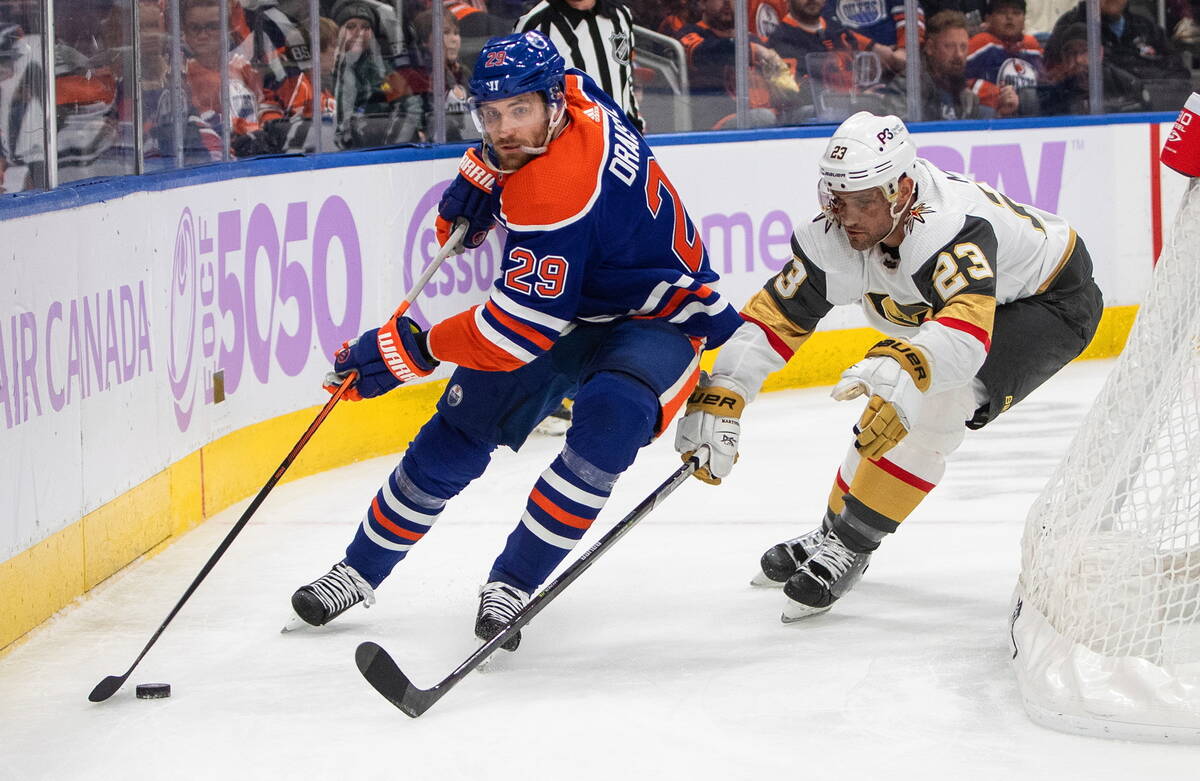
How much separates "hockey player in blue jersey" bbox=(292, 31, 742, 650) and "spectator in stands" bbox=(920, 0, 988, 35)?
3537mm

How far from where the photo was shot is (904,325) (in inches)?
127

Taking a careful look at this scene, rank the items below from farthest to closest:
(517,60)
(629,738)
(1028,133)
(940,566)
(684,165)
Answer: (1028,133), (684,165), (940,566), (517,60), (629,738)

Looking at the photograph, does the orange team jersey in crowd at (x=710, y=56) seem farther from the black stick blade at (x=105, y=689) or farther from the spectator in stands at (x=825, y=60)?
the black stick blade at (x=105, y=689)

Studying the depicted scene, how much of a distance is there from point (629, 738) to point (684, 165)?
348 cm

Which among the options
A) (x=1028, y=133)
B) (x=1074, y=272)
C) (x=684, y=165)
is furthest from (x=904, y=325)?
(x=1028, y=133)

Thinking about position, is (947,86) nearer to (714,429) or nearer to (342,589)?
(714,429)

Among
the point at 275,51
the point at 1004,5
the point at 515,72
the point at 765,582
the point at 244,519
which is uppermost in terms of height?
the point at 1004,5

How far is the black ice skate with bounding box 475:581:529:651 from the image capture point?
2906 mm

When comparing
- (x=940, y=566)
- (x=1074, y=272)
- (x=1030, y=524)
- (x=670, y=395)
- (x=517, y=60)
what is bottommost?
(x=940, y=566)

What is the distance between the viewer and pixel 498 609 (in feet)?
Answer: 9.62

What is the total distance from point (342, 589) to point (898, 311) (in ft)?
3.86

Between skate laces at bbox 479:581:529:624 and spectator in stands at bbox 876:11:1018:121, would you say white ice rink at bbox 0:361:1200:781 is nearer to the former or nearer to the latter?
skate laces at bbox 479:581:529:624

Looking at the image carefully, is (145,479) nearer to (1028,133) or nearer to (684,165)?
(684,165)

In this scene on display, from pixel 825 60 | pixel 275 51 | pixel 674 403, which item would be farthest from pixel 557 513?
pixel 825 60
